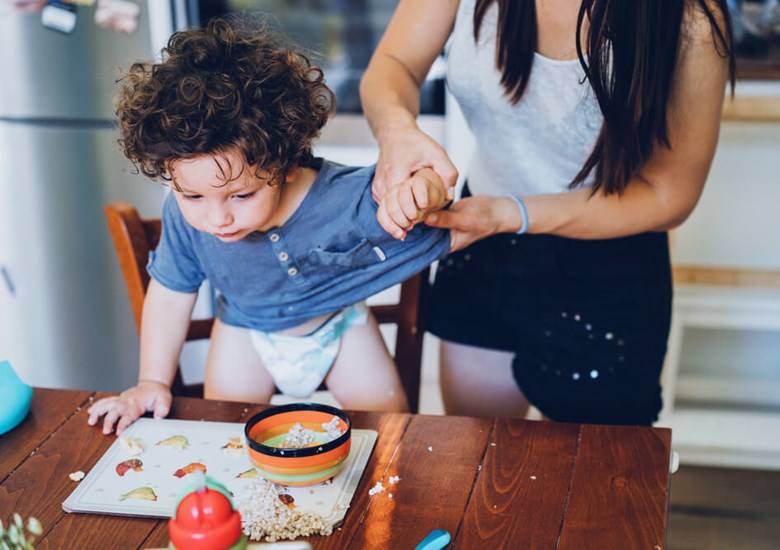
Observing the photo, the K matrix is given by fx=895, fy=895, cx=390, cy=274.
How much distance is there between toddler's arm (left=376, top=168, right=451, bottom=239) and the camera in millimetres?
1087

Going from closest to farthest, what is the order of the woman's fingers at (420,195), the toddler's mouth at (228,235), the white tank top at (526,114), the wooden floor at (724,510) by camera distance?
1. the woman's fingers at (420,195)
2. the toddler's mouth at (228,235)
3. the white tank top at (526,114)
4. the wooden floor at (724,510)

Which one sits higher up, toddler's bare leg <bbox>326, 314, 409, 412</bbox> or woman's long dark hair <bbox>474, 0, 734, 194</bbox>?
woman's long dark hair <bbox>474, 0, 734, 194</bbox>

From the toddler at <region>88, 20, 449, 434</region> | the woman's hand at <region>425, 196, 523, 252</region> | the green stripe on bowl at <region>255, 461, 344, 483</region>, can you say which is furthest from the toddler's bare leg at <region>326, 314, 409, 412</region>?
the green stripe on bowl at <region>255, 461, 344, 483</region>

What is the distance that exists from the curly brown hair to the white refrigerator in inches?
43.1

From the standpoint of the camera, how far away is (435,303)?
5.03 ft

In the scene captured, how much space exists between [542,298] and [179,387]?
0.63 meters

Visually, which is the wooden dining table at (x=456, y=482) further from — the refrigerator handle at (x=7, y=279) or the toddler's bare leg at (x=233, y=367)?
the refrigerator handle at (x=7, y=279)

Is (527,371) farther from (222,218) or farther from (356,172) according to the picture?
(222,218)

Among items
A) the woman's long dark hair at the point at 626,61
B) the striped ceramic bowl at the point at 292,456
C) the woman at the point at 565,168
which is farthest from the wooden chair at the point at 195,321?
→ the striped ceramic bowl at the point at 292,456

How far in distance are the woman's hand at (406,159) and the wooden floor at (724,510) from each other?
1342 mm

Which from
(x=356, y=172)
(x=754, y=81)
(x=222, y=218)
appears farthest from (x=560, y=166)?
(x=754, y=81)

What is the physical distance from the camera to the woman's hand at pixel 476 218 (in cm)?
122

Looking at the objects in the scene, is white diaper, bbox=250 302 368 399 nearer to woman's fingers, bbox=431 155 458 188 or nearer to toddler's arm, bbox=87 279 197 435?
toddler's arm, bbox=87 279 197 435

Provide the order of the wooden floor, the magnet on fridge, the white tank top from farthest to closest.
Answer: the magnet on fridge, the wooden floor, the white tank top
